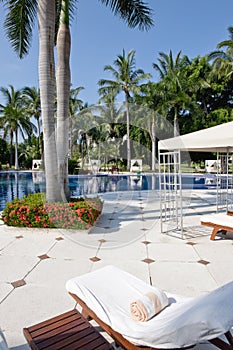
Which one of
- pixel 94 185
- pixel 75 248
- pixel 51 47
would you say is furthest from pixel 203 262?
pixel 94 185

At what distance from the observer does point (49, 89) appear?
18.2 ft

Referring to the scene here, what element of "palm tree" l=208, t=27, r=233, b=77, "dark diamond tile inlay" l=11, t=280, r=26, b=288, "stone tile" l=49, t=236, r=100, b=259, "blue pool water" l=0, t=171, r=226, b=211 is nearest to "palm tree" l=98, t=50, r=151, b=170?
"blue pool water" l=0, t=171, r=226, b=211

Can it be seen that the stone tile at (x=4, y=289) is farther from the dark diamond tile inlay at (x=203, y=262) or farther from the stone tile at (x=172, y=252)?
the dark diamond tile inlay at (x=203, y=262)

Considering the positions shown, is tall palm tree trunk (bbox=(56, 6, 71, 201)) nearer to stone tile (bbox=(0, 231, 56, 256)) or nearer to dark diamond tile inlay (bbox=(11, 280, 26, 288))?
stone tile (bbox=(0, 231, 56, 256))

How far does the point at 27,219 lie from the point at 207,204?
6.12 m

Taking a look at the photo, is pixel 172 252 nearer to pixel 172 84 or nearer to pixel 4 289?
pixel 4 289

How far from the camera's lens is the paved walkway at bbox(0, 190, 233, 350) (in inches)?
107

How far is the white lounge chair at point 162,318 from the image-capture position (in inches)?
57.7

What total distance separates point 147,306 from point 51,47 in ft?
18.7

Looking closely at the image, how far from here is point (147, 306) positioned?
6.03ft

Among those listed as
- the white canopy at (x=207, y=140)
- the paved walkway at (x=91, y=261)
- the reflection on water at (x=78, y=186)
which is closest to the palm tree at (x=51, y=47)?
the paved walkway at (x=91, y=261)

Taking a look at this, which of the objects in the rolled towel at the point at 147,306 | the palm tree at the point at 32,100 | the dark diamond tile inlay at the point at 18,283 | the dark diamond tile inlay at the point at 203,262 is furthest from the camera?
the palm tree at the point at 32,100

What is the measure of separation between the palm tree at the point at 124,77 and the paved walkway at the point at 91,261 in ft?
60.6

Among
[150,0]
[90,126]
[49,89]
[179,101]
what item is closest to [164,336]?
[49,89]
